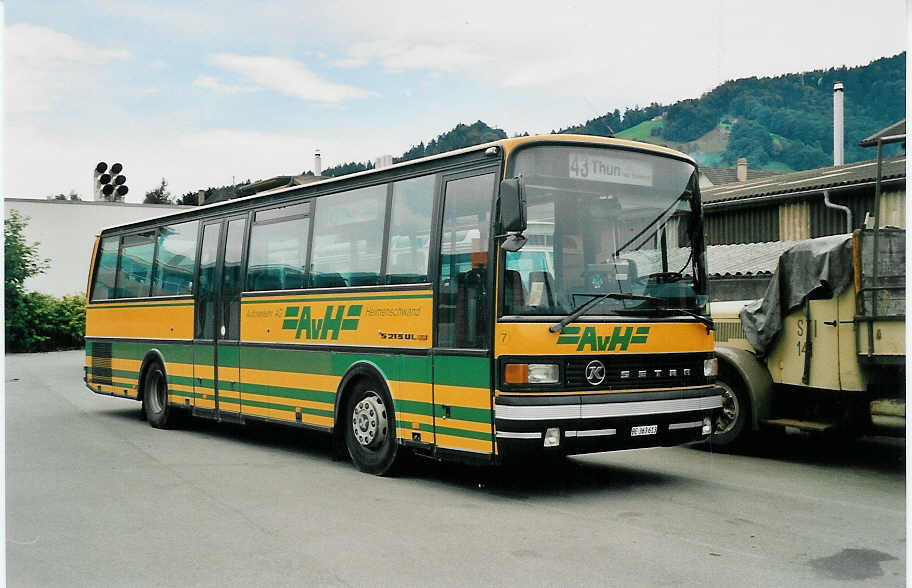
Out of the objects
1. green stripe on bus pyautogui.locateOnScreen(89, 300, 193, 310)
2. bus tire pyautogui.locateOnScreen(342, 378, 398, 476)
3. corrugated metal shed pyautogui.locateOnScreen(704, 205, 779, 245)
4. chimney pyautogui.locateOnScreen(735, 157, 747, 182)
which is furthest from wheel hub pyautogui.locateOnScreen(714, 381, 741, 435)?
chimney pyautogui.locateOnScreen(735, 157, 747, 182)

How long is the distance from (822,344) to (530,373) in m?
3.81

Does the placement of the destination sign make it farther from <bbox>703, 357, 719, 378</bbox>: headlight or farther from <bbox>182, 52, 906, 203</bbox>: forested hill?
<bbox>182, 52, 906, 203</bbox>: forested hill

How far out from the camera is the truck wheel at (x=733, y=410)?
11.0m

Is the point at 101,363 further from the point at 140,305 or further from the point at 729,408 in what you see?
the point at 729,408

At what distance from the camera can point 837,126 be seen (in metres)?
28.3

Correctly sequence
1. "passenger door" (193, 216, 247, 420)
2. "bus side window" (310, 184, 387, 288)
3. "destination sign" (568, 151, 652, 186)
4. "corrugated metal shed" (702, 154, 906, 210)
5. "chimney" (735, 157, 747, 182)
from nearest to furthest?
"destination sign" (568, 151, 652, 186)
"bus side window" (310, 184, 387, 288)
"passenger door" (193, 216, 247, 420)
"corrugated metal shed" (702, 154, 906, 210)
"chimney" (735, 157, 747, 182)

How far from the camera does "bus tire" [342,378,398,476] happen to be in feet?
31.7

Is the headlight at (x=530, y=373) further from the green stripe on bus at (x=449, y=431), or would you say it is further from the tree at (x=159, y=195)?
the tree at (x=159, y=195)

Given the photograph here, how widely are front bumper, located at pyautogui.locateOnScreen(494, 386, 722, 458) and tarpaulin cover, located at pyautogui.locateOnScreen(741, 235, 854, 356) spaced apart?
228 centimetres

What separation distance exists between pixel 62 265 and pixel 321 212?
32.4 meters

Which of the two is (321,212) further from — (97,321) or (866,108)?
(866,108)

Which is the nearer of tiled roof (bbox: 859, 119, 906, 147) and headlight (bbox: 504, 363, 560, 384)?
headlight (bbox: 504, 363, 560, 384)

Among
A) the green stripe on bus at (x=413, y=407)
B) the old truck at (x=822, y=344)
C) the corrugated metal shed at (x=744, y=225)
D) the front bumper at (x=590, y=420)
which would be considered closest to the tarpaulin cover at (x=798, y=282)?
the old truck at (x=822, y=344)

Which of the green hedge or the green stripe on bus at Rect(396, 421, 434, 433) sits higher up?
the green hedge
